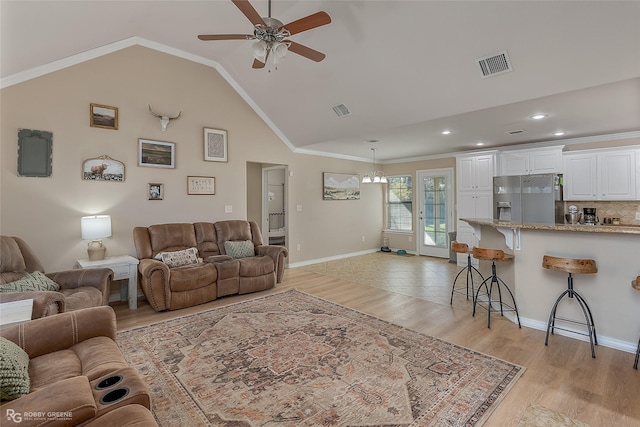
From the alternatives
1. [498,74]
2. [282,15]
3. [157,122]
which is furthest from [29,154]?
[498,74]

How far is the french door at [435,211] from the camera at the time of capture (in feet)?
23.7

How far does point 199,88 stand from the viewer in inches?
196

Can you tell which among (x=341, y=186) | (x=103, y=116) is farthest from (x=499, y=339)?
(x=103, y=116)

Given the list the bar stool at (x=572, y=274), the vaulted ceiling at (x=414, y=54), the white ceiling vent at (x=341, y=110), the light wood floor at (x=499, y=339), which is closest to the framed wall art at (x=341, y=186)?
the vaulted ceiling at (x=414, y=54)

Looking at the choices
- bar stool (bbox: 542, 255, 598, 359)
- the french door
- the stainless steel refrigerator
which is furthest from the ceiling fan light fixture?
the french door

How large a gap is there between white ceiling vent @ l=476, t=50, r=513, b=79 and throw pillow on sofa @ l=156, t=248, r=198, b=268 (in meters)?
4.34

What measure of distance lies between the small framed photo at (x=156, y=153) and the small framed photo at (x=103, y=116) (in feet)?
1.28

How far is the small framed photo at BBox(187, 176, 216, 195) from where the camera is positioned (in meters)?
4.93

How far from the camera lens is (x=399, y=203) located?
8297 millimetres

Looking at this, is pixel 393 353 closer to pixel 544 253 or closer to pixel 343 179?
pixel 544 253

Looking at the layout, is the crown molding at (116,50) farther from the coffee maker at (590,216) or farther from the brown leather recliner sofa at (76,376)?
the coffee maker at (590,216)

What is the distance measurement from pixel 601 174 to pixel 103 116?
25.3 ft

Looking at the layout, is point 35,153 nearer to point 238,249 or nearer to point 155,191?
point 155,191

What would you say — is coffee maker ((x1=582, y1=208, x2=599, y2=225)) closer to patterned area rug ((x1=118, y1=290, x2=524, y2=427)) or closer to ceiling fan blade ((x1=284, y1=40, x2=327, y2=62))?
patterned area rug ((x1=118, y1=290, x2=524, y2=427))
